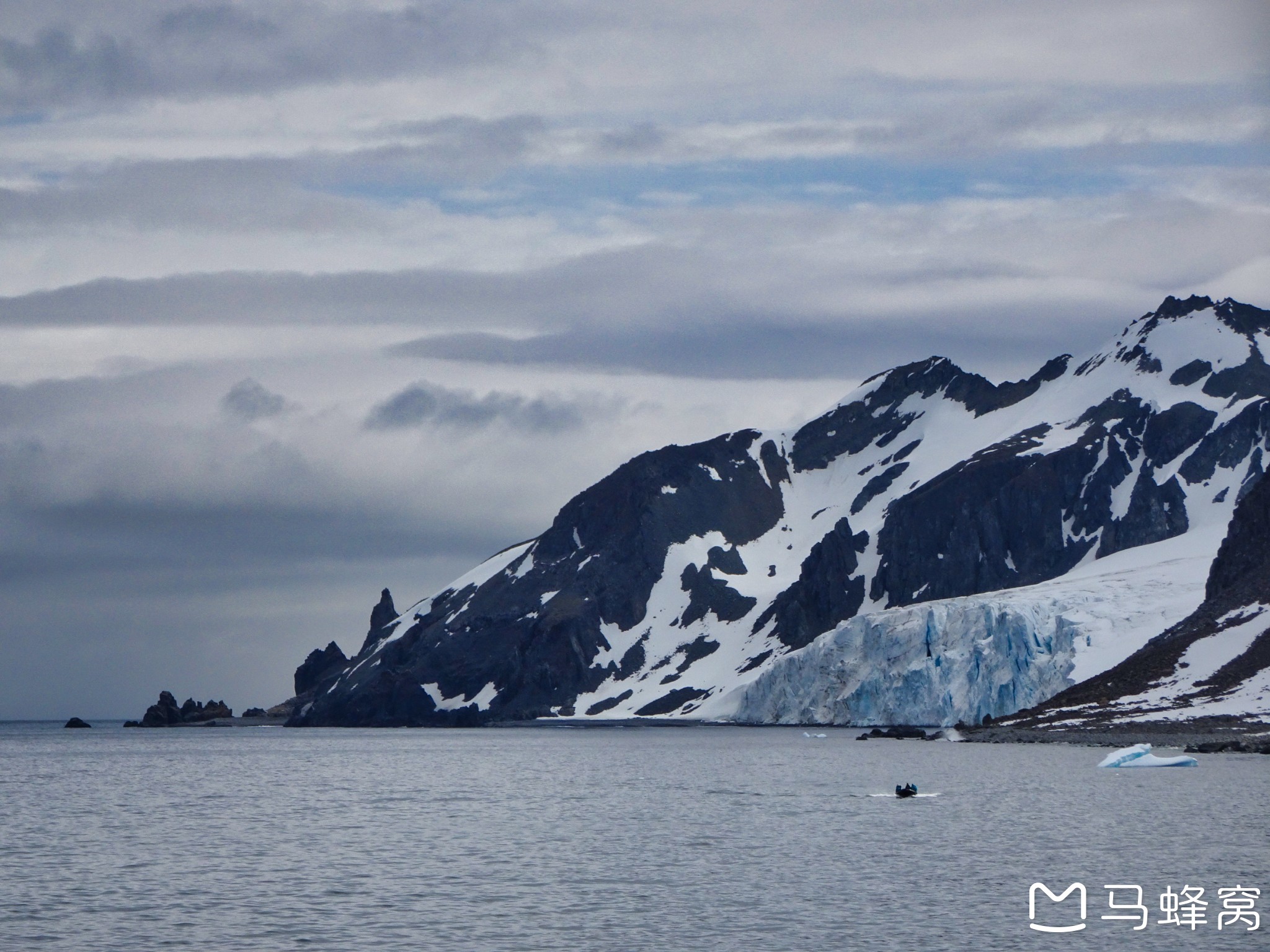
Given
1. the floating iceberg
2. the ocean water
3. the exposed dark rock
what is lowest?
the ocean water

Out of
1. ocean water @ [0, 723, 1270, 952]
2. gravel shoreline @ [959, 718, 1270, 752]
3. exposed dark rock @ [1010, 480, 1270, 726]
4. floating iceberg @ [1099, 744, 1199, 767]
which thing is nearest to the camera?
ocean water @ [0, 723, 1270, 952]

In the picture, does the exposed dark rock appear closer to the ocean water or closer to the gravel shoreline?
the gravel shoreline

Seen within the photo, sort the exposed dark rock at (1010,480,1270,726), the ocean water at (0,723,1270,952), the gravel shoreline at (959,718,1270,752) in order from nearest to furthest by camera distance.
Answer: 1. the ocean water at (0,723,1270,952)
2. the gravel shoreline at (959,718,1270,752)
3. the exposed dark rock at (1010,480,1270,726)

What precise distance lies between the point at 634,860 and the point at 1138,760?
65.3 meters

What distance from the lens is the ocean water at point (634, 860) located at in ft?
168

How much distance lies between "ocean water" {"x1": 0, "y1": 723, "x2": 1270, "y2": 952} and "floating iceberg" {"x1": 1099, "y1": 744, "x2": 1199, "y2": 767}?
5.80 ft

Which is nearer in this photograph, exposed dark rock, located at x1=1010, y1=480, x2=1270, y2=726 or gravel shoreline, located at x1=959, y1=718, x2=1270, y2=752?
gravel shoreline, located at x1=959, y1=718, x2=1270, y2=752

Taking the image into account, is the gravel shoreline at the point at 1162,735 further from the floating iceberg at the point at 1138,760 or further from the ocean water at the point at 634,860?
the ocean water at the point at 634,860

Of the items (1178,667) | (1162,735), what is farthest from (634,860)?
(1178,667)

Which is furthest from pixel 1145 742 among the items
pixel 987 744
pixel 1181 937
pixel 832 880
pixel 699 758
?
pixel 1181 937

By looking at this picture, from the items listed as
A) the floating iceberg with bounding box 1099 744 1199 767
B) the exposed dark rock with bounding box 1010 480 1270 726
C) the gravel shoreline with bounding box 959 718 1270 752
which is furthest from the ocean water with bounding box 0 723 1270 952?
the exposed dark rock with bounding box 1010 480 1270 726

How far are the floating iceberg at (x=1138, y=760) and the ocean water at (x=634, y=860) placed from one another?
69.6 inches

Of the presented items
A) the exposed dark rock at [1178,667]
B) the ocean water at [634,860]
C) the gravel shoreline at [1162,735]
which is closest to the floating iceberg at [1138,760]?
the ocean water at [634,860]

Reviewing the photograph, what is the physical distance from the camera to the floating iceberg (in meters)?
123
